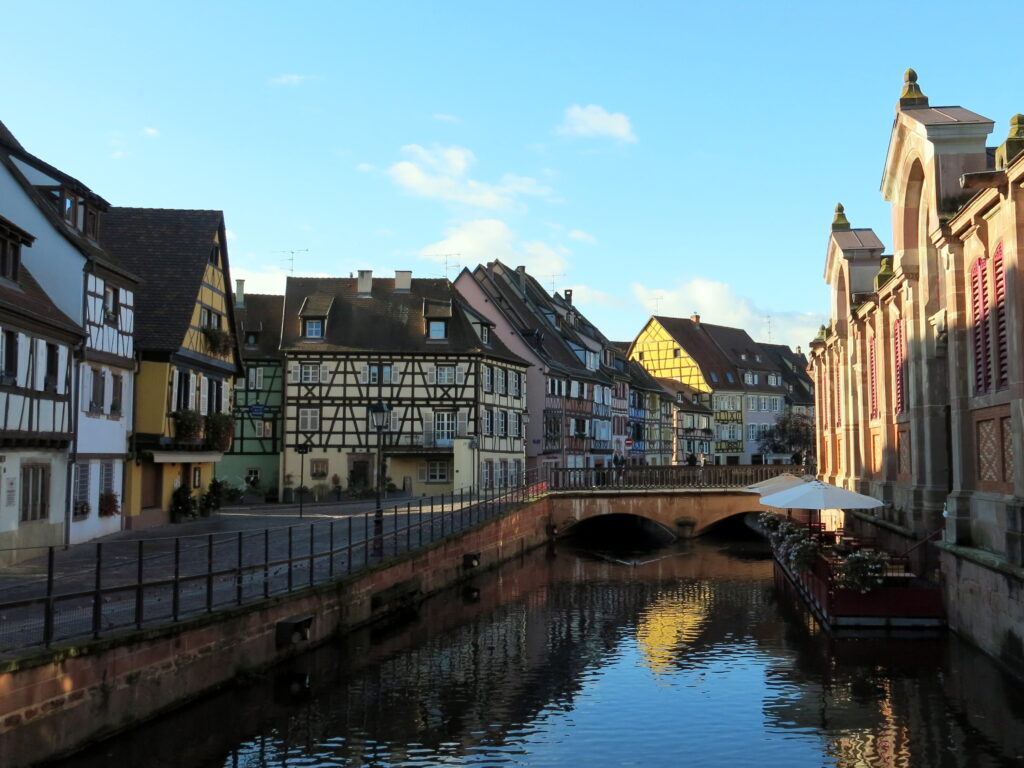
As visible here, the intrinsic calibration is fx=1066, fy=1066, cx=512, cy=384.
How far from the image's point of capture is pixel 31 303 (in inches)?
888

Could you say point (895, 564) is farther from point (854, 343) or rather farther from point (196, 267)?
point (196, 267)

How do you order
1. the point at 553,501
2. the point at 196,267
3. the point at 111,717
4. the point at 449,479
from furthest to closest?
the point at 449,479
the point at 553,501
the point at 196,267
the point at 111,717

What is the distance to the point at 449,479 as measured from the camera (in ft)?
167

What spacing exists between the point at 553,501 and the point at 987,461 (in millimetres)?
27032

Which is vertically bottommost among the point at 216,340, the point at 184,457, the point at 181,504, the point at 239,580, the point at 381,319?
the point at 239,580

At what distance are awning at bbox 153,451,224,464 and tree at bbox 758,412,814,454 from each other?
56799 millimetres

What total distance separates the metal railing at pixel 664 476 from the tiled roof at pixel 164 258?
16.4m

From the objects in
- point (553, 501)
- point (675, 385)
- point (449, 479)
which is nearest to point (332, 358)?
point (449, 479)

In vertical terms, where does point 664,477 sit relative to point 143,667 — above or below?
above

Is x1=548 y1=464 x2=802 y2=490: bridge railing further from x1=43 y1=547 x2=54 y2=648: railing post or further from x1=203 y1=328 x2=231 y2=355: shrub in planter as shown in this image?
x1=43 y1=547 x2=54 y2=648: railing post

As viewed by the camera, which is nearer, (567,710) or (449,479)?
(567,710)

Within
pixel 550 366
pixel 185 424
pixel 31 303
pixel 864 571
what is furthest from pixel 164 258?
pixel 550 366

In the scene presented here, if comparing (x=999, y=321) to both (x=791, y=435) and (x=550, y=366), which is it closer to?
(x=550, y=366)

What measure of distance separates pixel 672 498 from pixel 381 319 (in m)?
17.3
